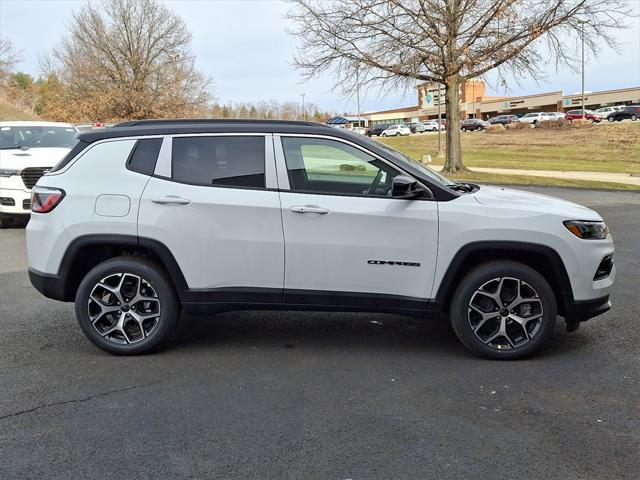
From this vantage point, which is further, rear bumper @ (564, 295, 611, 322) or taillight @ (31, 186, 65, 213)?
taillight @ (31, 186, 65, 213)

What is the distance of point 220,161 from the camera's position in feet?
15.3

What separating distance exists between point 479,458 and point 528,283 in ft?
5.60

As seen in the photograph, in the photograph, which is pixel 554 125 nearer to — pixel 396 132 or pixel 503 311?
pixel 396 132

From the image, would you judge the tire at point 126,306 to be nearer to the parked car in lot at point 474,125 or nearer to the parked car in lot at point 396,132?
the parked car in lot at point 396,132

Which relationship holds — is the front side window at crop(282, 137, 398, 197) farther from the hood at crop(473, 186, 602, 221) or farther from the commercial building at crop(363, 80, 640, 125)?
the commercial building at crop(363, 80, 640, 125)

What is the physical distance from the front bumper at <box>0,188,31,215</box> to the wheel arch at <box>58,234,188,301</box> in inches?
258

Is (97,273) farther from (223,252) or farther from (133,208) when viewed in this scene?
(223,252)

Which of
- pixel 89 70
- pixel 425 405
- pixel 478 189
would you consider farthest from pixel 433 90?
pixel 89 70

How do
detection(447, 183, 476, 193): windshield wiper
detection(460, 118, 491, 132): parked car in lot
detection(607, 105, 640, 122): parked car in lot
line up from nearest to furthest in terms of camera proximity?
detection(447, 183, 476, 193): windshield wiper
detection(607, 105, 640, 122): parked car in lot
detection(460, 118, 491, 132): parked car in lot

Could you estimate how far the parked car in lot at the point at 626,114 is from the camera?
59281 mm

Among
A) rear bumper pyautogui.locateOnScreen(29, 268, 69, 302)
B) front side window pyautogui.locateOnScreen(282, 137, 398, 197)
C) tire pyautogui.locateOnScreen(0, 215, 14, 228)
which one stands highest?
front side window pyautogui.locateOnScreen(282, 137, 398, 197)

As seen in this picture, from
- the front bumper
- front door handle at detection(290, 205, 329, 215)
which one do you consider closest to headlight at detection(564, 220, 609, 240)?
front door handle at detection(290, 205, 329, 215)

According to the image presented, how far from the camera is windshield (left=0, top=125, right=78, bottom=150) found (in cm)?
1146

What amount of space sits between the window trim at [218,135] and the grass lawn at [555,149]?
87.4ft
